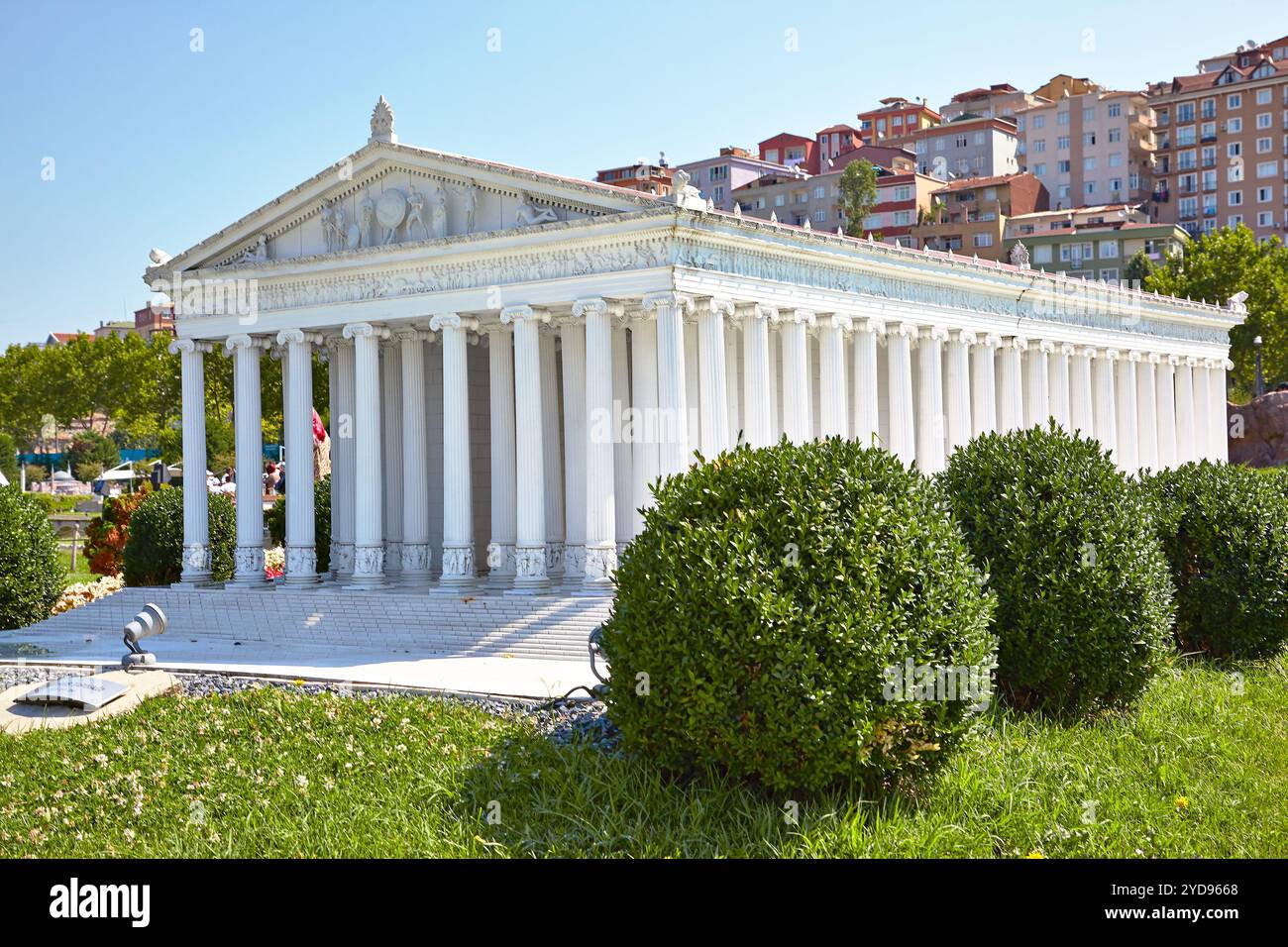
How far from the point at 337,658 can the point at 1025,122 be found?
326ft

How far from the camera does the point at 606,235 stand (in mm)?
27766

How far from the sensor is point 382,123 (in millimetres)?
30875

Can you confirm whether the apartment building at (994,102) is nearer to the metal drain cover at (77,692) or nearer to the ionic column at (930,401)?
the ionic column at (930,401)

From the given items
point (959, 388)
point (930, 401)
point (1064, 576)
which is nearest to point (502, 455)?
point (930, 401)

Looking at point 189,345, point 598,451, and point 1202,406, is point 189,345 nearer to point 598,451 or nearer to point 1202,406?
point 598,451

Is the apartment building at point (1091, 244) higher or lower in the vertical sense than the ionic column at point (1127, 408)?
higher

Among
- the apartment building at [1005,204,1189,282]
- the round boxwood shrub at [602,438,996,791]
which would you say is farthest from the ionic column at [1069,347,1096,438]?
the apartment building at [1005,204,1189,282]

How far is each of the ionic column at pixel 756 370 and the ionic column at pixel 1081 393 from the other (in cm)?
1764

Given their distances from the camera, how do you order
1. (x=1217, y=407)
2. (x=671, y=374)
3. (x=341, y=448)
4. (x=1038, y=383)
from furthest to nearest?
1. (x=1217, y=407)
2. (x=1038, y=383)
3. (x=341, y=448)
4. (x=671, y=374)

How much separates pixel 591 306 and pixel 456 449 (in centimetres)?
463

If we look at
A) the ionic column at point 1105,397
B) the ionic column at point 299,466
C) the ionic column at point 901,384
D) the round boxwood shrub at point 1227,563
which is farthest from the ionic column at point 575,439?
the ionic column at point 1105,397

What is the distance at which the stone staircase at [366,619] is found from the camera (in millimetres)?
26844

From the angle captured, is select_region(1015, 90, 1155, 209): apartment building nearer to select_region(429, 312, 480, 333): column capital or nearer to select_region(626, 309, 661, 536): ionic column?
select_region(626, 309, 661, 536): ionic column

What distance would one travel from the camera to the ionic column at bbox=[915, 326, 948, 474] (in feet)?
120
